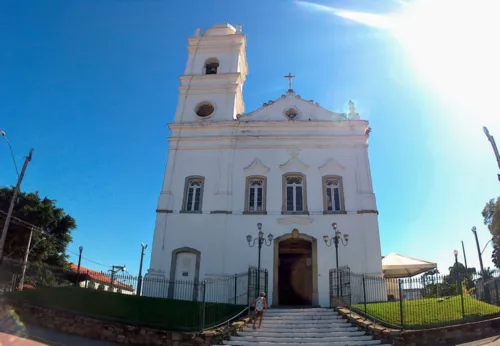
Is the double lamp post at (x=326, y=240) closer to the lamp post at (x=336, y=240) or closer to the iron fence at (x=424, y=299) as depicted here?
the lamp post at (x=336, y=240)

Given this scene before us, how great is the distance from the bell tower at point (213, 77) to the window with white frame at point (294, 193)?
5071 mm

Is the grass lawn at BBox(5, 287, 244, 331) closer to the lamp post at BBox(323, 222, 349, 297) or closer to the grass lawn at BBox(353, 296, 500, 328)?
the lamp post at BBox(323, 222, 349, 297)

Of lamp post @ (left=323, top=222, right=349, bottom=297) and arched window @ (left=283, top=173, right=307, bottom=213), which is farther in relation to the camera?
arched window @ (left=283, top=173, right=307, bottom=213)

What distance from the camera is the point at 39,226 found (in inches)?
1135

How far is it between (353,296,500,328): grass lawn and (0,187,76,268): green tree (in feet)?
78.5

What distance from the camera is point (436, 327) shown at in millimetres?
11539

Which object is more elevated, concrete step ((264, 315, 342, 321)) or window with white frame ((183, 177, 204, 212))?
window with white frame ((183, 177, 204, 212))

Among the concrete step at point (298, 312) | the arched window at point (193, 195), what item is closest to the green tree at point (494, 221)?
the concrete step at point (298, 312)

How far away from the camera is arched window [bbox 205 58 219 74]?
945 inches

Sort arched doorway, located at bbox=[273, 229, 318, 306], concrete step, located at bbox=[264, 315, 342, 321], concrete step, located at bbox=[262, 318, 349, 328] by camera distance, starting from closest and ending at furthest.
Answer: concrete step, located at bbox=[262, 318, 349, 328]
concrete step, located at bbox=[264, 315, 342, 321]
arched doorway, located at bbox=[273, 229, 318, 306]

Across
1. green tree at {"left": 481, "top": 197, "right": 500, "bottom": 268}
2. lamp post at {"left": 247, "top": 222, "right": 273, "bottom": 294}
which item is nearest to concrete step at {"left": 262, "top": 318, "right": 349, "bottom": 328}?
lamp post at {"left": 247, "top": 222, "right": 273, "bottom": 294}

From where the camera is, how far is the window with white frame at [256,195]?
19.5 meters

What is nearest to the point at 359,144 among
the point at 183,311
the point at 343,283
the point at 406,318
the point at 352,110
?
the point at 352,110

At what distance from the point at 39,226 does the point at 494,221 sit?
32992 mm
